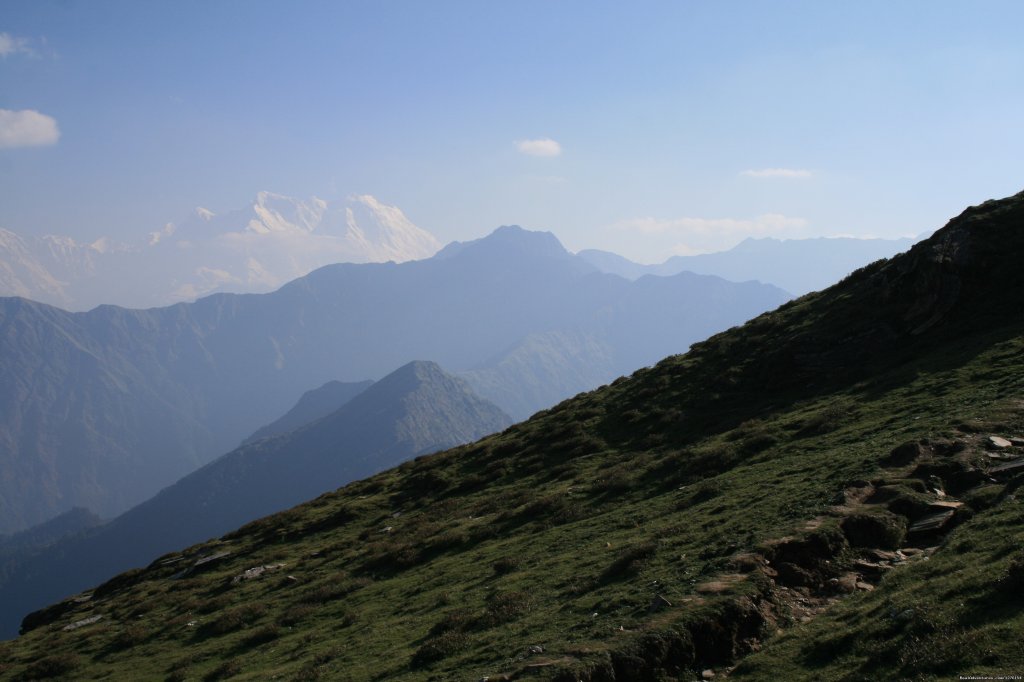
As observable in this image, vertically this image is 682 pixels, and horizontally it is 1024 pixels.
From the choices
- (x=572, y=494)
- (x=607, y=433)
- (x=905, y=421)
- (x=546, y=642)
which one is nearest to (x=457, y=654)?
(x=546, y=642)

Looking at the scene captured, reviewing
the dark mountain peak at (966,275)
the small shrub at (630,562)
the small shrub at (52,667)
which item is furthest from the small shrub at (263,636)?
the dark mountain peak at (966,275)

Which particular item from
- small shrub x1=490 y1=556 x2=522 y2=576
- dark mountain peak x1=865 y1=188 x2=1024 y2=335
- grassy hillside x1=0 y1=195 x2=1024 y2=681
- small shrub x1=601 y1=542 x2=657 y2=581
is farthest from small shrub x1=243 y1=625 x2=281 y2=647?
dark mountain peak x1=865 y1=188 x2=1024 y2=335

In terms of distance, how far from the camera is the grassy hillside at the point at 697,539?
15.2 m

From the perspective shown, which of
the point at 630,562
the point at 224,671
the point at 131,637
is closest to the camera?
the point at 630,562

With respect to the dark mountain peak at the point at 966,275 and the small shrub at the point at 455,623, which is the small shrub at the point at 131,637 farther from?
the dark mountain peak at the point at 966,275

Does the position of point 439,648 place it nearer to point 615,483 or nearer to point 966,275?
point 615,483

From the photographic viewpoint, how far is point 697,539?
21.1 m

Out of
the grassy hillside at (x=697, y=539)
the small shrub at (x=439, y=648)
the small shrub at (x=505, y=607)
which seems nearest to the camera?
the grassy hillside at (x=697, y=539)

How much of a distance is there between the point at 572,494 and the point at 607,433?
10172 millimetres

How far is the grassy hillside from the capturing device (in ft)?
49.8

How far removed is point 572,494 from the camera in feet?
109

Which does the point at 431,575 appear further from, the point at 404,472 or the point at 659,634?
the point at 404,472

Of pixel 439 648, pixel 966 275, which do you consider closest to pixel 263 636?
pixel 439 648

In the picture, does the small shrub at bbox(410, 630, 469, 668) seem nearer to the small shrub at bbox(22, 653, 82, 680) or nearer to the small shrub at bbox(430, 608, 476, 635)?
the small shrub at bbox(430, 608, 476, 635)
